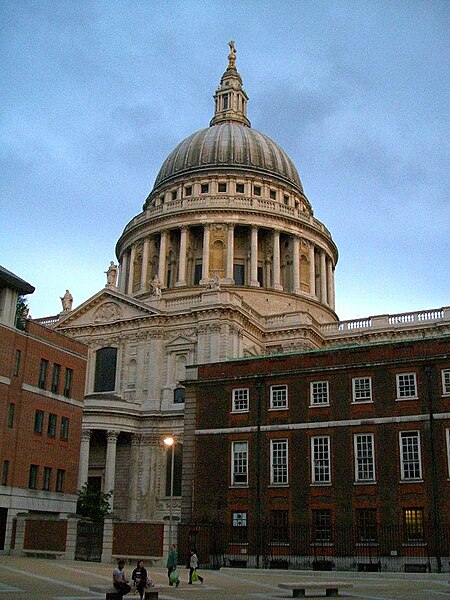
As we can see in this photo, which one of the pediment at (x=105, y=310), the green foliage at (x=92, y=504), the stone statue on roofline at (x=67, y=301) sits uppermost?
the stone statue on roofline at (x=67, y=301)

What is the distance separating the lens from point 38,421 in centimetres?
4703

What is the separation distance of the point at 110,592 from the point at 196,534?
17740 millimetres

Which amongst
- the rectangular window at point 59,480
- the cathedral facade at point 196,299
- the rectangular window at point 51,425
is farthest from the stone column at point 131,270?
the rectangular window at point 59,480

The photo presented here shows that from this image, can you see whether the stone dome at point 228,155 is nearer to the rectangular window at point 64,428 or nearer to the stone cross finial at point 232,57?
the stone cross finial at point 232,57

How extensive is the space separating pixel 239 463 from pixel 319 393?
5708 mm

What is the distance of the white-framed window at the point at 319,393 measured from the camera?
138 ft

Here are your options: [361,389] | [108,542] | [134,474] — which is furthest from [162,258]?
[108,542]

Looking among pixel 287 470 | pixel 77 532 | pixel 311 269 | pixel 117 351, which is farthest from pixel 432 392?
pixel 311 269

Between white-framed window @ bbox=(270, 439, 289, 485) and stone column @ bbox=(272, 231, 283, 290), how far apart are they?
136ft

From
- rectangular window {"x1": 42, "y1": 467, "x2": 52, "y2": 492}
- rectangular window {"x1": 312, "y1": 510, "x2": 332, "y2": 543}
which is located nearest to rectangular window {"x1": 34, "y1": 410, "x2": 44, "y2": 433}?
rectangular window {"x1": 42, "y1": 467, "x2": 52, "y2": 492}

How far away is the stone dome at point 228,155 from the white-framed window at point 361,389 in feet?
Result: 181

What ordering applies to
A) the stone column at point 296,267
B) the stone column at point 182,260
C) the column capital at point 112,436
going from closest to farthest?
the column capital at point 112,436, the stone column at point 182,260, the stone column at point 296,267

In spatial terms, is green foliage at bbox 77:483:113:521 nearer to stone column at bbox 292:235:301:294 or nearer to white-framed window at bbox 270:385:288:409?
white-framed window at bbox 270:385:288:409

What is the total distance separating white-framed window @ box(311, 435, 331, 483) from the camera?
40656 millimetres
